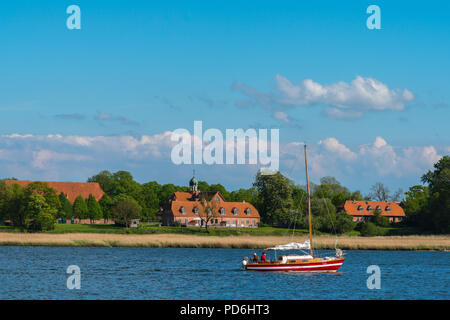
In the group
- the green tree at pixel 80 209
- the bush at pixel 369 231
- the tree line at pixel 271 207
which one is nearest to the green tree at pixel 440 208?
the tree line at pixel 271 207

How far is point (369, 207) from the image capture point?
16375cm

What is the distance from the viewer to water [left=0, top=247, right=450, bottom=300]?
41375 millimetres

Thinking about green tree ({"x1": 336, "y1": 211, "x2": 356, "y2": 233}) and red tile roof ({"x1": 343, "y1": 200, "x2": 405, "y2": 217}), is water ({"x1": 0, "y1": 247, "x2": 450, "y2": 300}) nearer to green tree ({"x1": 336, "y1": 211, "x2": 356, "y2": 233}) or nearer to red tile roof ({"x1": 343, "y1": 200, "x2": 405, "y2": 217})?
green tree ({"x1": 336, "y1": 211, "x2": 356, "y2": 233})

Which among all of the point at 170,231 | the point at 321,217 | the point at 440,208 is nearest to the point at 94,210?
the point at 170,231

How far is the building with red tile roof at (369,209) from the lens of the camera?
159175mm

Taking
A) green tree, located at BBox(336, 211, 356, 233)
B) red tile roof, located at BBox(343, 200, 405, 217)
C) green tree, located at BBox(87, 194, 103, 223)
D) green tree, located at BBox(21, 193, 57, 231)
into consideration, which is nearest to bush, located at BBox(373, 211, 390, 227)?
red tile roof, located at BBox(343, 200, 405, 217)

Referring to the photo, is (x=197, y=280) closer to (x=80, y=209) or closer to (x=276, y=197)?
(x=276, y=197)

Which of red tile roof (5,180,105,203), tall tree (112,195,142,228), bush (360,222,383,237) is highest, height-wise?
red tile roof (5,180,105,203)

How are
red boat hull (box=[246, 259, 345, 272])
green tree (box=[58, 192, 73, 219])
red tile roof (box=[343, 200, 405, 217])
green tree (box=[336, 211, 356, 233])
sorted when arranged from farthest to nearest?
1. red tile roof (box=[343, 200, 405, 217])
2. green tree (box=[58, 192, 73, 219])
3. green tree (box=[336, 211, 356, 233])
4. red boat hull (box=[246, 259, 345, 272])

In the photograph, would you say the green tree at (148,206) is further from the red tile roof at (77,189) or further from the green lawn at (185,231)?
the green lawn at (185,231)

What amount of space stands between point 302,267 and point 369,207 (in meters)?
113

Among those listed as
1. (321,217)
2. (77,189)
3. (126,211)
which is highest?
(77,189)

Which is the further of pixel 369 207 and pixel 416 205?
pixel 369 207
